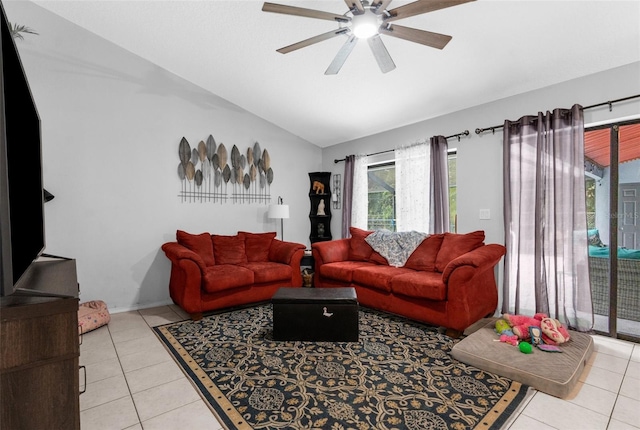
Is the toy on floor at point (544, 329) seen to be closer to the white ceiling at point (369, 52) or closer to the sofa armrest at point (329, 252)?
the sofa armrest at point (329, 252)

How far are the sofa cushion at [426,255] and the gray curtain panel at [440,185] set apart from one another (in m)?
0.33

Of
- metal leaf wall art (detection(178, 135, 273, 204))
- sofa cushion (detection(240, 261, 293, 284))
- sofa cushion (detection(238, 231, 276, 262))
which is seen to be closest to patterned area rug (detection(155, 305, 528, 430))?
sofa cushion (detection(240, 261, 293, 284))

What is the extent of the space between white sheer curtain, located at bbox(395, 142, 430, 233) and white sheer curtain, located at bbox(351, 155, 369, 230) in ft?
2.15

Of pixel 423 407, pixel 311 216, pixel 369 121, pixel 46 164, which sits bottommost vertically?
pixel 423 407

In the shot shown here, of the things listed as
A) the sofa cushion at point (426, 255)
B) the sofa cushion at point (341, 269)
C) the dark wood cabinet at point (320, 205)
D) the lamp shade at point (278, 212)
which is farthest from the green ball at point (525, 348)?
the dark wood cabinet at point (320, 205)

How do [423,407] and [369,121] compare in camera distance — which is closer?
[423,407]

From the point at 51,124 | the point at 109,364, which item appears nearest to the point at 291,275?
the point at 109,364

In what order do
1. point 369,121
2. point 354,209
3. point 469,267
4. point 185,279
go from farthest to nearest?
point 354,209 → point 369,121 → point 185,279 → point 469,267

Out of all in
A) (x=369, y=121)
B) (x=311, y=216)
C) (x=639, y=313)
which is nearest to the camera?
(x=639, y=313)

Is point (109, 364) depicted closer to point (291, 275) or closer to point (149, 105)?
point (291, 275)

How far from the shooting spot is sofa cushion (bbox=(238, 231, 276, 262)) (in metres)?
4.11

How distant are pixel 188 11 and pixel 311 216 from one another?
11.1 feet

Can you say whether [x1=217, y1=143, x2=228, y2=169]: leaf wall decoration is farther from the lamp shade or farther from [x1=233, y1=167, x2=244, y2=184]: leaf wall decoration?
the lamp shade

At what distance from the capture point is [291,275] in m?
3.84
